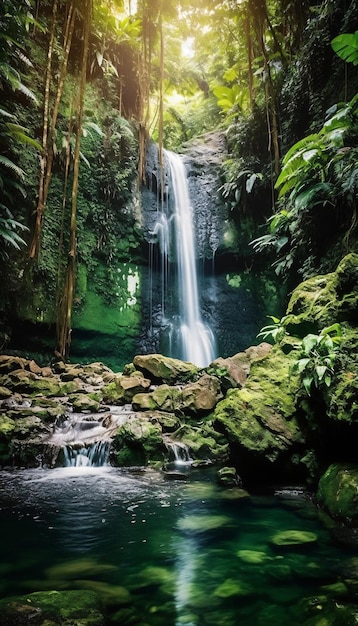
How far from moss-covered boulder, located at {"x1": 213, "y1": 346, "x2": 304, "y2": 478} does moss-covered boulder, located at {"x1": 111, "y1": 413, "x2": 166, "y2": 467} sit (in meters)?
1.45

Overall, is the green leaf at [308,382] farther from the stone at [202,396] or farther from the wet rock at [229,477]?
the stone at [202,396]

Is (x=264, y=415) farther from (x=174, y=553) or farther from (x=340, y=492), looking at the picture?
(x=174, y=553)

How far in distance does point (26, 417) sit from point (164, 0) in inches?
408

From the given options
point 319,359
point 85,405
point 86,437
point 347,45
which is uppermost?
point 347,45

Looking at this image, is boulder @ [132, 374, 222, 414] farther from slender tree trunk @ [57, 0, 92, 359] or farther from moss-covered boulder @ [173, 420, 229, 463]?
slender tree trunk @ [57, 0, 92, 359]

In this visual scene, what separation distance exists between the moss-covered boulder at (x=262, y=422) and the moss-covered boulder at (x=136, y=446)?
145cm

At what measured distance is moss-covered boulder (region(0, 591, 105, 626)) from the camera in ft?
5.75

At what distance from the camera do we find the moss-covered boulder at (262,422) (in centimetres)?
417

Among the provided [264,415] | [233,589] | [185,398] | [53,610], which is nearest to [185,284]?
[185,398]

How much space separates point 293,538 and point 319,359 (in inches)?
65.3

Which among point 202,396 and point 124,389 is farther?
point 124,389

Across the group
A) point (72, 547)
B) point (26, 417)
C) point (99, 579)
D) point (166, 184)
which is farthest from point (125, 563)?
point (166, 184)

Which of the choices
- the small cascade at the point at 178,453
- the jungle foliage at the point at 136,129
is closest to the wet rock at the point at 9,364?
the jungle foliage at the point at 136,129

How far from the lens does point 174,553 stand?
2.78 metres
